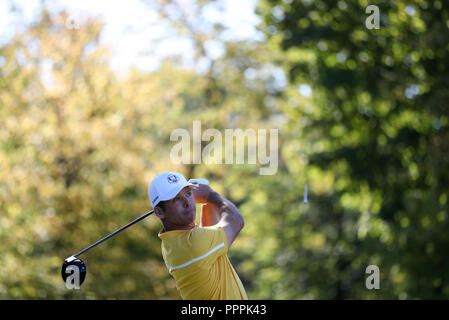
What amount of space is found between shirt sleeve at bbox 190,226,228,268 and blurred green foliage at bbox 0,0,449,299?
708cm

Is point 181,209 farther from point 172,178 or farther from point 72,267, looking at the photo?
point 72,267

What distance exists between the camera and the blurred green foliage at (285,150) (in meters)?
10.6

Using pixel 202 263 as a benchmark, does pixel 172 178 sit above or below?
above

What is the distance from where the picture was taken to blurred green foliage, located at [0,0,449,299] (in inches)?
418

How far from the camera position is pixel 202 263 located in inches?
118

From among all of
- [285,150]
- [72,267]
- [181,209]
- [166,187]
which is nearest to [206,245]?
[181,209]

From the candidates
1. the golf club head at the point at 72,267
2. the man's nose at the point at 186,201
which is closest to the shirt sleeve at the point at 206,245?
the man's nose at the point at 186,201

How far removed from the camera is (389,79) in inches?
448

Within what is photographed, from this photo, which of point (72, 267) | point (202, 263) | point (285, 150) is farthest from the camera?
point (285, 150)

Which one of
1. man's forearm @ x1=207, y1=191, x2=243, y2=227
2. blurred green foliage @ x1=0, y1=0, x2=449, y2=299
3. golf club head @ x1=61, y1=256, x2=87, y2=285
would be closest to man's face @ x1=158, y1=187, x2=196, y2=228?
man's forearm @ x1=207, y1=191, x2=243, y2=227

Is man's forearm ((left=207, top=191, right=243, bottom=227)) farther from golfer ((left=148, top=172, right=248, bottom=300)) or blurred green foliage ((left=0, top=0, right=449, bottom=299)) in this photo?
blurred green foliage ((left=0, top=0, right=449, bottom=299))

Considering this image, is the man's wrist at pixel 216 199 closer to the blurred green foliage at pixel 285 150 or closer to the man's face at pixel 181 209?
the man's face at pixel 181 209

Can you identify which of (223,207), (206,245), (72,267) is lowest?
(72,267)

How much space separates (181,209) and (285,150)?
489 inches
